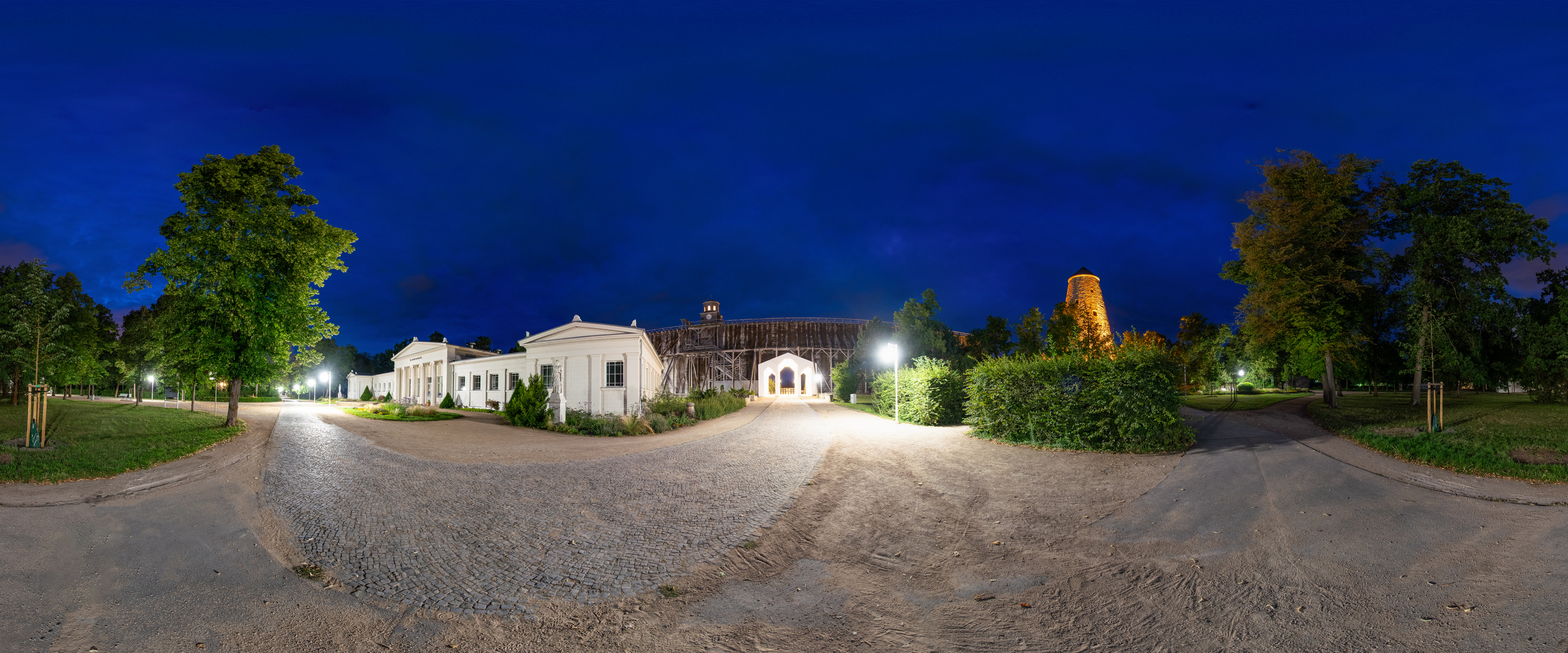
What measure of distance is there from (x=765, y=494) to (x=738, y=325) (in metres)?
→ 58.7

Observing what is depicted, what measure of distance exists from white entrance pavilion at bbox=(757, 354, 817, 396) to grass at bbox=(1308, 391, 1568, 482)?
35807 millimetres

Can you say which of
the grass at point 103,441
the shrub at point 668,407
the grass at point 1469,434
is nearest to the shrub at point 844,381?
the shrub at point 668,407

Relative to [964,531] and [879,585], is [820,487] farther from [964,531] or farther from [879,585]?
[879,585]

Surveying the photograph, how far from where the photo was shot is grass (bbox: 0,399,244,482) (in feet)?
31.0

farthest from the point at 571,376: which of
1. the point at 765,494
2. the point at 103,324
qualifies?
the point at 103,324

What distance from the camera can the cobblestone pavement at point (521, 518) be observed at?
469 cm

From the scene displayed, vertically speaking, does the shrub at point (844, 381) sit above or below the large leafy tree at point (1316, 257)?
below

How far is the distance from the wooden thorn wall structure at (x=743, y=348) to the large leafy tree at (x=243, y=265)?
42.1 metres

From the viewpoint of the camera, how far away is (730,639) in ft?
12.4

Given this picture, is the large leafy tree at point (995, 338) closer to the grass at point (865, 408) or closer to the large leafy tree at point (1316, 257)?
the grass at point (865, 408)

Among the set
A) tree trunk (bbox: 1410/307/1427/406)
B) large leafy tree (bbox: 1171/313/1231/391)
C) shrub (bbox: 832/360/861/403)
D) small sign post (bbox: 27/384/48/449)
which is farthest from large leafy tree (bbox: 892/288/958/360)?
small sign post (bbox: 27/384/48/449)

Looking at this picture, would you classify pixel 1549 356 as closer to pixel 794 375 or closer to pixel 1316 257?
pixel 1316 257

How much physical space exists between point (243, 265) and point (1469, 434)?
31.6 metres

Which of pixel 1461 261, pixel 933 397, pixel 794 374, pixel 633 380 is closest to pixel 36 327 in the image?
pixel 633 380
